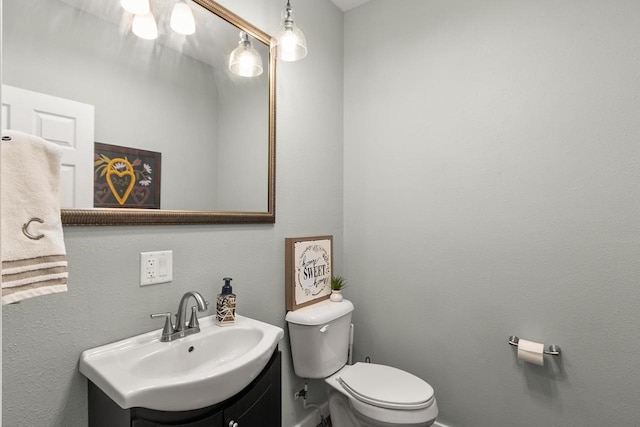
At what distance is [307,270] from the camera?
5.84 ft

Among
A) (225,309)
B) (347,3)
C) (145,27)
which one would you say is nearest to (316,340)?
(225,309)

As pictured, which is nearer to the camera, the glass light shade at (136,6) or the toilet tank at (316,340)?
the glass light shade at (136,6)

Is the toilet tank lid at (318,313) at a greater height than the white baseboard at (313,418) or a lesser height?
greater

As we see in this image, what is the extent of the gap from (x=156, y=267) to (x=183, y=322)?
219mm

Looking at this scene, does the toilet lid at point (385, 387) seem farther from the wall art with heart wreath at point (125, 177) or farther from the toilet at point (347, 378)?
the wall art with heart wreath at point (125, 177)

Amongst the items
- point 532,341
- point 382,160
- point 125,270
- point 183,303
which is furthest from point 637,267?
point 125,270

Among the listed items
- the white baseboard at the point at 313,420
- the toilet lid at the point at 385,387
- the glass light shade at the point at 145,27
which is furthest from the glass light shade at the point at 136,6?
the white baseboard at the point at 313,420

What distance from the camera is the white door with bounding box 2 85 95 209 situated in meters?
0.90

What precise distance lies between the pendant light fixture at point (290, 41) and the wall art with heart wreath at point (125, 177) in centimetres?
72

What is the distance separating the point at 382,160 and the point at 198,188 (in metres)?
1.08

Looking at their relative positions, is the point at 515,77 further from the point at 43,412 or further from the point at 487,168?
the point at 43,412

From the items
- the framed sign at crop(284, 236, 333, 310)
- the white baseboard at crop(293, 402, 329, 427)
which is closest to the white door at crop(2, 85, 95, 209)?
the framed sign at crop(284, 236, 333, 310)

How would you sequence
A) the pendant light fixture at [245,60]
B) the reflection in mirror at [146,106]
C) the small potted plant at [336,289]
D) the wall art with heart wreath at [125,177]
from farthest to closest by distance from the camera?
the small potted plant at [336,289], the pendant light fixture at [245,60], the wall art with heart wreath at [125,177], the reflection in mirror at [146,106]

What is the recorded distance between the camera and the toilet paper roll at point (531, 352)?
54.9 inches
